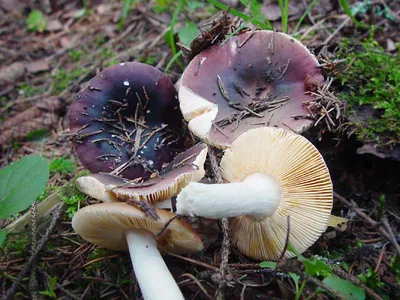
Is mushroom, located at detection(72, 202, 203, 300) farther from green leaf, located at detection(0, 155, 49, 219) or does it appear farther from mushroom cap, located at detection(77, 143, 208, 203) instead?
green leaf, located at detection(0, 155, 49, 219)

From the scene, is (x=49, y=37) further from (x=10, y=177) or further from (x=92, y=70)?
(x=10, y=177)

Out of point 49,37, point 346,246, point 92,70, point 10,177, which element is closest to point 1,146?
point 92,70

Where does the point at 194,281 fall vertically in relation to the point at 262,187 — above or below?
below

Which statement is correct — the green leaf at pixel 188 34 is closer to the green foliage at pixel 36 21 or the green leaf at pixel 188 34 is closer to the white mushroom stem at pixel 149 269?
the white mushroom stem at pixel 149 269

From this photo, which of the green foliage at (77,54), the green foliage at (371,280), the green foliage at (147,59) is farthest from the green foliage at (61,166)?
the green foliage at (371,280)

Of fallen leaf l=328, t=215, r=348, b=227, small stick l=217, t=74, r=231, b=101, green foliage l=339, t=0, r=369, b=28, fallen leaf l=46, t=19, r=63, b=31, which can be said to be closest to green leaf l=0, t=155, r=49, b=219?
small stick l=217, t=74, r=231, b=101

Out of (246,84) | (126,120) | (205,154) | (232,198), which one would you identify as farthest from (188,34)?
(232,198)

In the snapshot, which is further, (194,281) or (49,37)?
(49,37)
